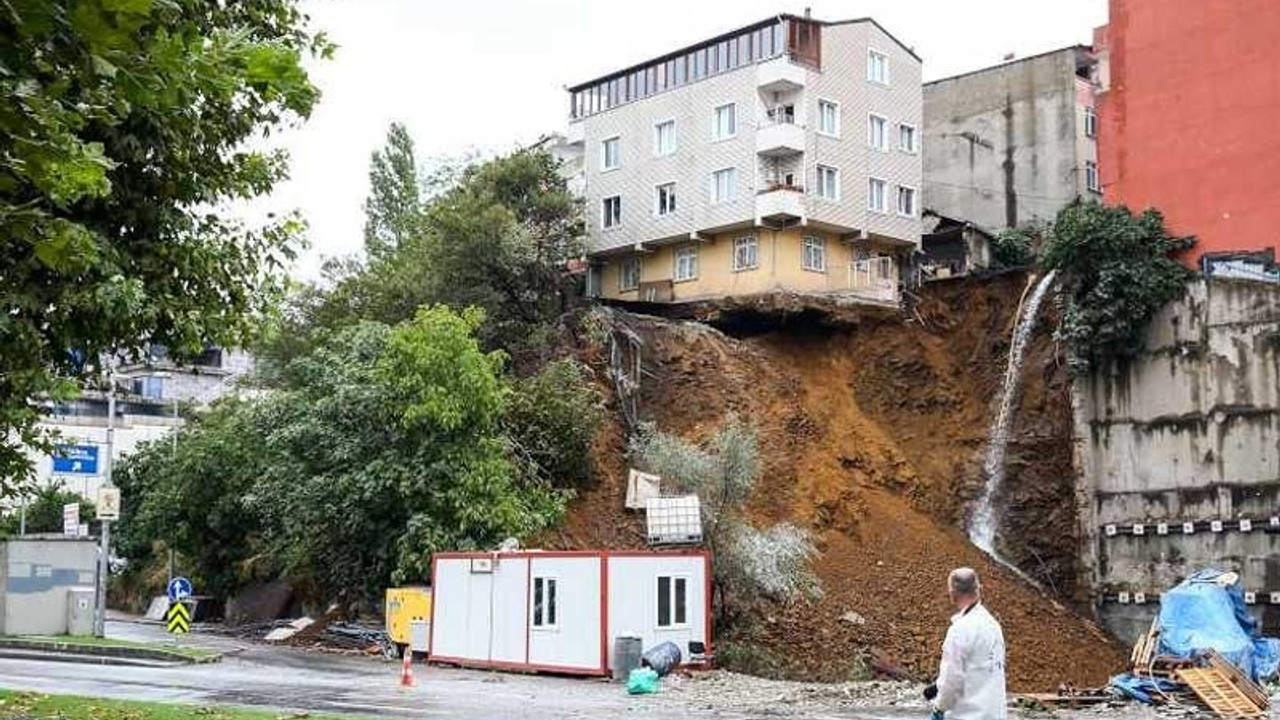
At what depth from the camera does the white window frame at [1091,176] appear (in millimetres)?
55062

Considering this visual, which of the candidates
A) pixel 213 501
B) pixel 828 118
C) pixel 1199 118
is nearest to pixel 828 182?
pixel 828 118

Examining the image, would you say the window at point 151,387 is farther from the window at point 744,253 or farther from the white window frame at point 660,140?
the window at point 744,253

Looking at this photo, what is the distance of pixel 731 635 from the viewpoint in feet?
98.1

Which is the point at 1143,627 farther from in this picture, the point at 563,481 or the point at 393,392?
the point at 393,392

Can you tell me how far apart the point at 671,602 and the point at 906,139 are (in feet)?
103

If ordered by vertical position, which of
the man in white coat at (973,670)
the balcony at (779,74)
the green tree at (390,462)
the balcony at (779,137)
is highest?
the balcony at (779,74)

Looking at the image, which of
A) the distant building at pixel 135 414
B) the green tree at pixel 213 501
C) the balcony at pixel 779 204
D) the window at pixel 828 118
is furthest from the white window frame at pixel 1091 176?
the distant building at pixel 135 414

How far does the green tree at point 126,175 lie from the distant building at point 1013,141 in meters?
47.8

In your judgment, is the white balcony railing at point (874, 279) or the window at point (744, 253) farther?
the window at point (744, 253)

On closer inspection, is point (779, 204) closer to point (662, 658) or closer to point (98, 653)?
point (662, 658)

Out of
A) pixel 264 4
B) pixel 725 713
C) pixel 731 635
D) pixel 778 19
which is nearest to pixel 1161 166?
pixel 778 19

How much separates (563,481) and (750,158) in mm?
16393

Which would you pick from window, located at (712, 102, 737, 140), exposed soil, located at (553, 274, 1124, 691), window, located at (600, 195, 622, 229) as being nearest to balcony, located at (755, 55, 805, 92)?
window, located at (712, 102, 737, 140)

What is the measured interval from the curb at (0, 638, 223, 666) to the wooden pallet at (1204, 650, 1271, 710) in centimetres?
1901
